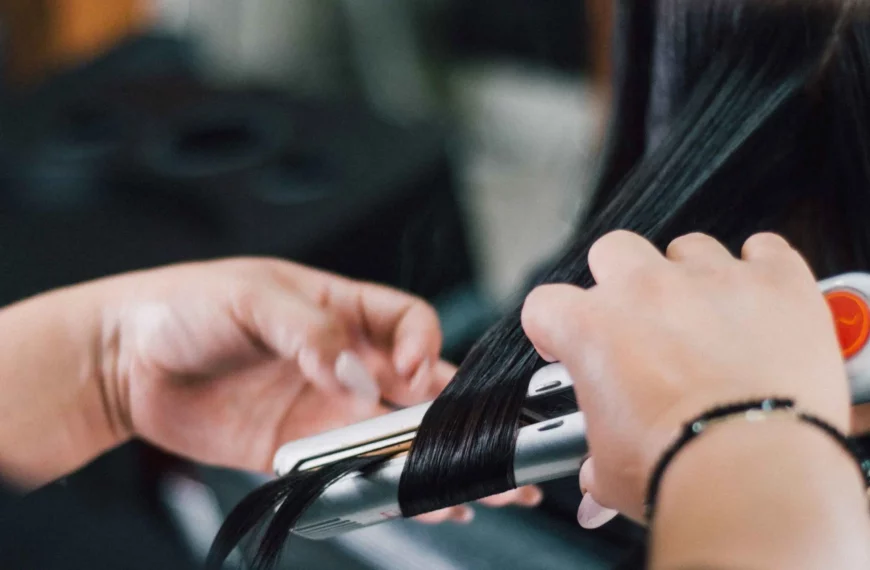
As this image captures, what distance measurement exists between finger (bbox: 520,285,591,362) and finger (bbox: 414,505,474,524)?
0.11 metres

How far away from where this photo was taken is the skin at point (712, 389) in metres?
0.21

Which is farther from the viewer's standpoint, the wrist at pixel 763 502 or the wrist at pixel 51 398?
the wrist at pixel 51 398

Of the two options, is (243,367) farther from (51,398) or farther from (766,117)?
(766,117)

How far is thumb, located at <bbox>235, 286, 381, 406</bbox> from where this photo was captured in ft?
1.18

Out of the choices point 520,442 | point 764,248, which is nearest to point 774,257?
point 764,248

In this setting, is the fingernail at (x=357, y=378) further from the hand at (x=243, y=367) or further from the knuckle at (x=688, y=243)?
the knuckle at (x=688, y=243)

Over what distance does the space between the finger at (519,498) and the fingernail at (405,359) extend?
2.7 inches

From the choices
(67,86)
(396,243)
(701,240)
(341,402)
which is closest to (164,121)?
(67,86)

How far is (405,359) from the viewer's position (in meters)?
0.37

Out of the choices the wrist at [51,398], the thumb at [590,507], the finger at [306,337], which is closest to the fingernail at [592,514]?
the thumb at [590,507]

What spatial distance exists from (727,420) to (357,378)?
179 millimetres

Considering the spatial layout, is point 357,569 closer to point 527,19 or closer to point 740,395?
point 740,395

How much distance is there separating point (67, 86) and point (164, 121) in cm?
9

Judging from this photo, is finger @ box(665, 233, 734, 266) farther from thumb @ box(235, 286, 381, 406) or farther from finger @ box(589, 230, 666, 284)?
thumb @ box(235, 286, 381, 406)
